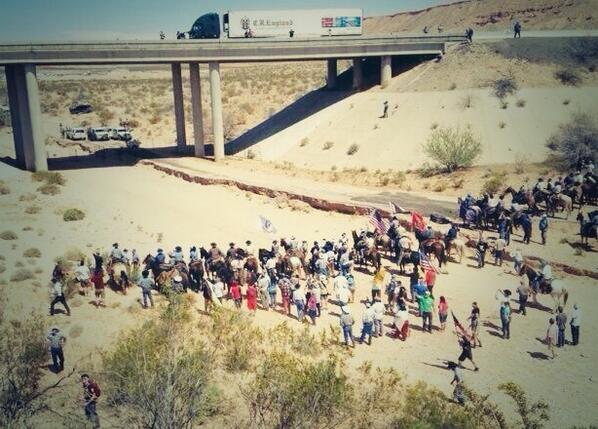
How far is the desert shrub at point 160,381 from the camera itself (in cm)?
1012

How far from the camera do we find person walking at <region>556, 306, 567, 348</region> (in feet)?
48.7

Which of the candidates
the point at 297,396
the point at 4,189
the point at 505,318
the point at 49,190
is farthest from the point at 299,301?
the point at 4,189

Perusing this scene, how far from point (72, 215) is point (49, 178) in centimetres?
983

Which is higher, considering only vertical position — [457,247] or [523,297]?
[457,247]

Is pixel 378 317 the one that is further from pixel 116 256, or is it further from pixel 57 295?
pixel 116 256

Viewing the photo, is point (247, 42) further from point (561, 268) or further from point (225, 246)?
point (561, 268)

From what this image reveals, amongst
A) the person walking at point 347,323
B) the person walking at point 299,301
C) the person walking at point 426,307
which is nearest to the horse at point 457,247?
the person walking at point 426,307

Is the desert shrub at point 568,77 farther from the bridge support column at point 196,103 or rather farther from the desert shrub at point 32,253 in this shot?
the desert shrub at point 32,253

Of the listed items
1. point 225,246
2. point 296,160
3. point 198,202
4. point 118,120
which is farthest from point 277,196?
point 118,120

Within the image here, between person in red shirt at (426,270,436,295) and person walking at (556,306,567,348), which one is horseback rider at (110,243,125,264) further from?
person walking at (556,306,567,348)

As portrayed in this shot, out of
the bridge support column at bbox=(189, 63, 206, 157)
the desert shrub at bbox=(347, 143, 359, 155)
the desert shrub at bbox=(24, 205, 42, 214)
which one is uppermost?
the bridge support column at bbox=(189, 63, 206, 157)

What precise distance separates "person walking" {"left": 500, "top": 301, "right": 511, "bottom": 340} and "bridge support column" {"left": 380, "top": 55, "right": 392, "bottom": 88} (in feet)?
121

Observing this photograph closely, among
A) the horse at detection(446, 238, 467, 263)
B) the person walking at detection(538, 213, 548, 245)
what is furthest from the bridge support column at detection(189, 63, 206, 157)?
the person walking at detection(538, 213, 548, 245)

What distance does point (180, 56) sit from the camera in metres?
41.3
